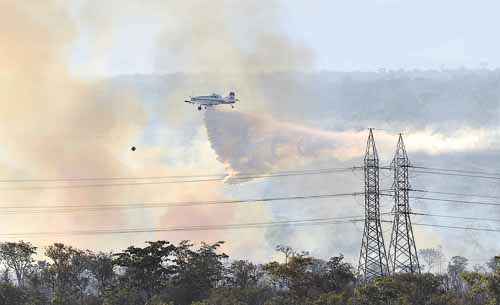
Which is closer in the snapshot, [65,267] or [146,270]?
[146,270]

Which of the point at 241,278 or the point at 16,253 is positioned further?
the point at 16,253

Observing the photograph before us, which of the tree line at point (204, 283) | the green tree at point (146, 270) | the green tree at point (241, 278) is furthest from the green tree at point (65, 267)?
the green tree at point (241, 278)

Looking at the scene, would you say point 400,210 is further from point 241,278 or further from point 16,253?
point 16,253

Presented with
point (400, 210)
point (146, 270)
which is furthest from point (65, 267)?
point (400, 210)

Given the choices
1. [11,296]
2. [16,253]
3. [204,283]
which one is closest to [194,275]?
[204,283]

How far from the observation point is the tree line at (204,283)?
118 metres

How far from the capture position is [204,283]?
468ft

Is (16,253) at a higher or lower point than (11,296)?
higher

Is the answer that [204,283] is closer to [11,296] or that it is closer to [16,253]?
[11,296]

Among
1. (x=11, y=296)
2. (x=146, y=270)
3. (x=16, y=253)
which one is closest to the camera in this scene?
(x=11, y=296)

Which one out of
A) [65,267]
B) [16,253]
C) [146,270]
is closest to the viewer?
[146,270]

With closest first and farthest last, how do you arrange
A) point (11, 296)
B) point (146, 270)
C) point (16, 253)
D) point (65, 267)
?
point (11, 296) → point (146, 270) → point (65, 267) → point (16, 253)

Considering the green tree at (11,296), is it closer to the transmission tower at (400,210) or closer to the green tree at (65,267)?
the green tree at (65,267)

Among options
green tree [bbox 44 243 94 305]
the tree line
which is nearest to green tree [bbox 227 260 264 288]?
the tree line
